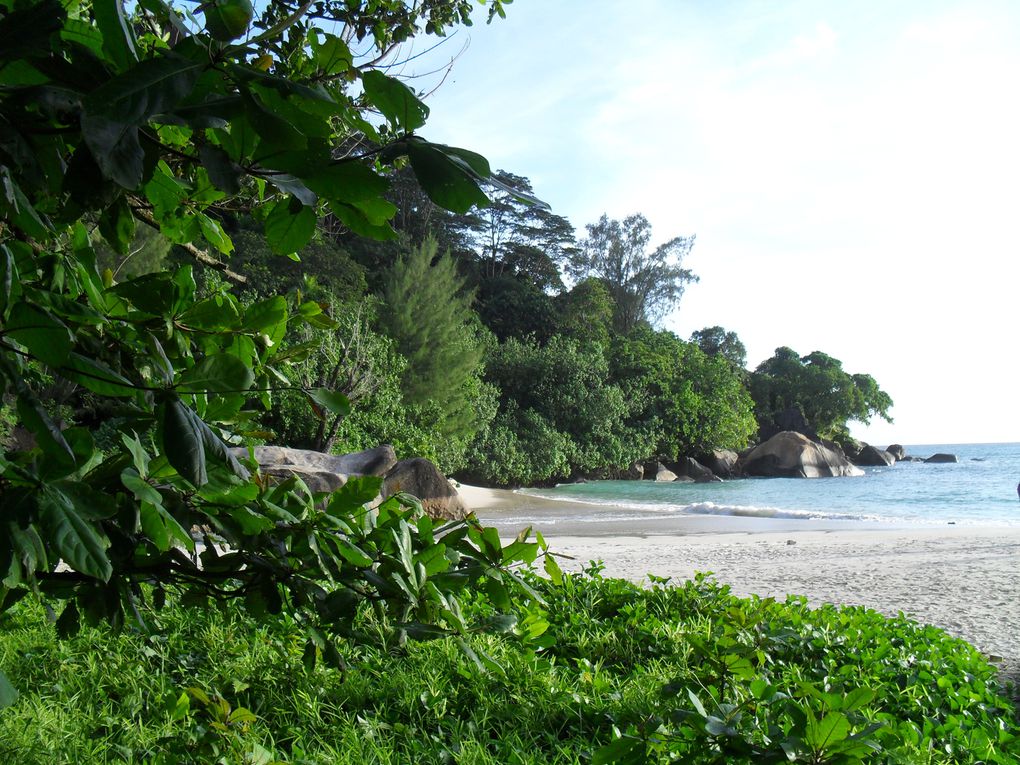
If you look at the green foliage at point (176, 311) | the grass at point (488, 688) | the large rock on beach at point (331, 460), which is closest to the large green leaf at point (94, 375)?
the green foliage at point (176, 311)

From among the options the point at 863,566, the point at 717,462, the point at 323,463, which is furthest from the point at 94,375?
the point at 717,462

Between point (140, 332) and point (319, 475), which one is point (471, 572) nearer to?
point (140, 332)

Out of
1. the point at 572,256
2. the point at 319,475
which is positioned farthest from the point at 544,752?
the point at 572,256

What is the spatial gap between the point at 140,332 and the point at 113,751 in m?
1.61

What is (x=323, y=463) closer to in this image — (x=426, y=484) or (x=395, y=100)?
(x=426, y=484)

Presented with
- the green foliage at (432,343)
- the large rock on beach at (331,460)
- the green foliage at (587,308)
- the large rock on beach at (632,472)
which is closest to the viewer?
the large rock on beach at (331,460)

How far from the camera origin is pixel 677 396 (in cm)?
2928

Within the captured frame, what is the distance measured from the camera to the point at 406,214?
3148cm

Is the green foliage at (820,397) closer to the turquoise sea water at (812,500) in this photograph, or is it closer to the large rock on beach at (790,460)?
the large rock on beach at (790,460)

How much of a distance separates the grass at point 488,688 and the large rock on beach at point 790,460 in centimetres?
2896

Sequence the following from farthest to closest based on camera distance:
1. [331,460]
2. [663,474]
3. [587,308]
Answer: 1. [587,308]
2. [663,474]
3. [331,460]

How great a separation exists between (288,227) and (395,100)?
225 mm

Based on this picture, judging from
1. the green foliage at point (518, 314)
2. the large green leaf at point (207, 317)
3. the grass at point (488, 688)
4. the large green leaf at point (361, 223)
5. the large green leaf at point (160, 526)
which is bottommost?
the grass at point (488, 688)

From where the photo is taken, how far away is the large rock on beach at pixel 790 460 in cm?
3061
